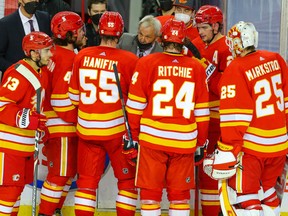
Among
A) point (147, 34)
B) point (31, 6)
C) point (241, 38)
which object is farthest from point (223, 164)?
point (31, 6)

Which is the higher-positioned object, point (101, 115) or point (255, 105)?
point (255, 105)

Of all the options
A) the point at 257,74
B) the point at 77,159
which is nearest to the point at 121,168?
the point at 77,159

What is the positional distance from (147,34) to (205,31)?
390mm

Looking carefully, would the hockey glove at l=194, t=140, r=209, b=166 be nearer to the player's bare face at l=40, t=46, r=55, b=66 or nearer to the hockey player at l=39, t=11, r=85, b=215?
the hockey player at l=39, t=11, r=85, b=215

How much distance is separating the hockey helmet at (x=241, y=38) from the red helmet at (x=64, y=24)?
106 cm

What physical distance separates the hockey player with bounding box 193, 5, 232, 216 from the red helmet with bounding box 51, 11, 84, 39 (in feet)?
2.66

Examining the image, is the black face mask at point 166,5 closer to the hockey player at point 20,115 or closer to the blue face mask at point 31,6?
the blue face mask at point 31,6

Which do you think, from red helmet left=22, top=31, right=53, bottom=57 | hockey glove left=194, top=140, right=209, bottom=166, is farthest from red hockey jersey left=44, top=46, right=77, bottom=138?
hockey glove left=194, top=140, right=209, bottom=166

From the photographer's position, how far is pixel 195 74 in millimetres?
5230

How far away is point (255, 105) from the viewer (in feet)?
16.5

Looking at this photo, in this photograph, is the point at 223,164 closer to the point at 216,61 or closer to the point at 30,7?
the point at 216,61

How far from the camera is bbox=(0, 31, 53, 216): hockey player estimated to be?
525cm

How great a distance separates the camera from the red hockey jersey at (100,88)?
5.41m

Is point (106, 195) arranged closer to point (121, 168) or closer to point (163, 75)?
point (121, 168)
